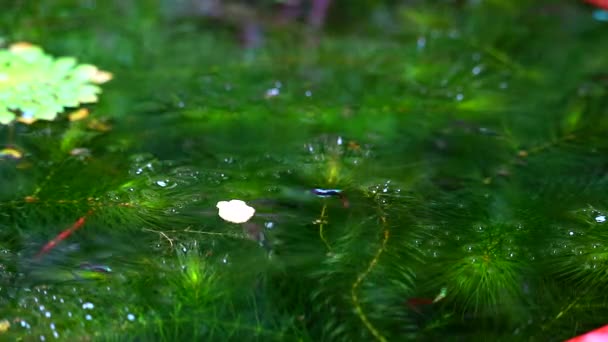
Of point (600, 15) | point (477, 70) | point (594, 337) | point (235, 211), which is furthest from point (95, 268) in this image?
point (600, 15)

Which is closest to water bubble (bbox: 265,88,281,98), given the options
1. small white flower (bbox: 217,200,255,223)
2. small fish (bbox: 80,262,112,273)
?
small white flower (bbox: 217,200,255,223)

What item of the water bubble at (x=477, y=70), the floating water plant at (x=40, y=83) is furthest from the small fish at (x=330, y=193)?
the water bubble at (x=477, y=70)

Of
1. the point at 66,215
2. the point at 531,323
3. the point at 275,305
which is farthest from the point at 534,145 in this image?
the point at 66,215

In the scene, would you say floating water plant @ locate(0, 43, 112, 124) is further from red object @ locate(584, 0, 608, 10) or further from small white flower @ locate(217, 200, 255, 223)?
red object @ locate(584, 0, 608, 10)

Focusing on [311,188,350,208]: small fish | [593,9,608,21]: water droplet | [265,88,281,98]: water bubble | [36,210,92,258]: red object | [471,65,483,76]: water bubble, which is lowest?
[36,210,92,258]: red object

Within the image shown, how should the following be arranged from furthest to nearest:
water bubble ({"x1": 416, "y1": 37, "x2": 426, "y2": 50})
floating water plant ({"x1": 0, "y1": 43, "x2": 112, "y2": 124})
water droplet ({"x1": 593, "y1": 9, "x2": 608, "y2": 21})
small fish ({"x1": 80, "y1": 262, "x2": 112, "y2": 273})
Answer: water droplet ({"x1": 593, "y1": 9, "x2": 608, "y2": 21}), water bubble ({"x1": 416, "y1": 37, "x2": 426, "y2": 50}), floating water plant ({"x1": 0, "y1": 43, "x2": 112, "y2": 124}), small fish ({"x1": 80, "y1": 262, "x2": 112, "y2": 273})

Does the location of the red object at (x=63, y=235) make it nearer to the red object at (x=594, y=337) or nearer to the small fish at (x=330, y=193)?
the small fish at (x=330, y=193)

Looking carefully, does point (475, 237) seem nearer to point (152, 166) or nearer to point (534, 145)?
point (534, 145)
